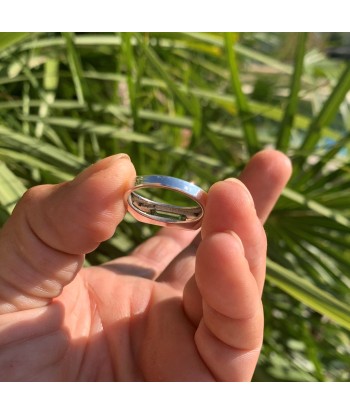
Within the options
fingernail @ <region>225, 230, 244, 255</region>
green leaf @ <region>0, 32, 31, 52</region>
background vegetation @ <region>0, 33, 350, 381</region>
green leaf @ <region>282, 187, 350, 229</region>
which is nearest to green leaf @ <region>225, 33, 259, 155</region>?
background vegetation @ <region>0, 33, 350, 381</region>

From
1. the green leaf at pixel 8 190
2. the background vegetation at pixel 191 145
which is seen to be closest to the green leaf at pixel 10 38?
the background vegetation at pixel 191 145

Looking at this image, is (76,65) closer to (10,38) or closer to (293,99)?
(10,38)

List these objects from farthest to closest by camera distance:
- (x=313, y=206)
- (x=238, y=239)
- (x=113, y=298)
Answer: (x=313, y=206)
(x=113, y=298)
(x=238, y=239)

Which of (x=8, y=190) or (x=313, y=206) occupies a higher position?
(x=8, y=190)

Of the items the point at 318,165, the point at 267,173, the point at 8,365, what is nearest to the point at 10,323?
the point at 8,365

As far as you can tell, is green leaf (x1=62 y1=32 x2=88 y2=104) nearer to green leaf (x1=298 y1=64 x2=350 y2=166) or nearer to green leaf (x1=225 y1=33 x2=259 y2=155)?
green leaf (x1=225 y1=33 x2=259 y2=155)

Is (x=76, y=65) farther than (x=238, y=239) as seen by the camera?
Yes

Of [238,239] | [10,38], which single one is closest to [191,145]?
[10,38]

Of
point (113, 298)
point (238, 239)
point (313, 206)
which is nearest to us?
point (238, 239)

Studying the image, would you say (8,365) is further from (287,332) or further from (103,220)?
(287,332)
